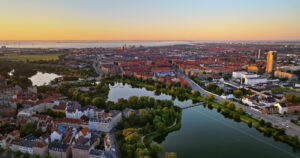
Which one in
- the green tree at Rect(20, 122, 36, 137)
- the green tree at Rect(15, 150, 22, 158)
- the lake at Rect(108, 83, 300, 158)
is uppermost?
the green tree at Rect(20, 122, 36, 137)

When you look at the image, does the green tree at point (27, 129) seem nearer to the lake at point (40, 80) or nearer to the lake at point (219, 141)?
the lake at point (219, 141)

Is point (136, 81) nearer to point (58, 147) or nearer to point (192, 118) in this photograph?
point (192, 118)

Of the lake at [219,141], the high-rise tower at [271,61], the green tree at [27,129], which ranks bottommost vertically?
the lake at [219,141]

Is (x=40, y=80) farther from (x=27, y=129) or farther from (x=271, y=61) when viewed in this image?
(x=271, y=61)

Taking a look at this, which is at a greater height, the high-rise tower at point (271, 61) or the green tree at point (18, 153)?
the high-rise tower at point (271, 61)

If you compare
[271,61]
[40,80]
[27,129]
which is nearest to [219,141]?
[27,129]

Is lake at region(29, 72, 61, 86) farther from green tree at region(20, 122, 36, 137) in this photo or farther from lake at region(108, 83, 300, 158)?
lake at region(108, 83, 300, 158)

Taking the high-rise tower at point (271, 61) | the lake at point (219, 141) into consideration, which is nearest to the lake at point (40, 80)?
the lake at point (219, 141)

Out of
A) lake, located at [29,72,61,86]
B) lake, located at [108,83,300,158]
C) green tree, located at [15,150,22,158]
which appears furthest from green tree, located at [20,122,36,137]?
lake, located at [29,72,61,86]

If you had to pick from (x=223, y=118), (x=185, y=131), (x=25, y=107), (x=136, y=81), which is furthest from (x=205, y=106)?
(x=25, y=107)
